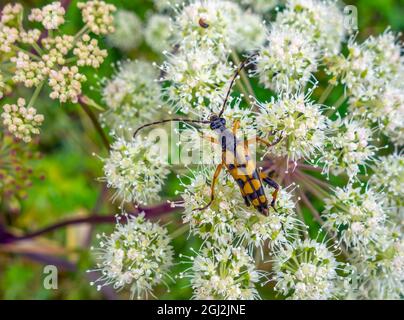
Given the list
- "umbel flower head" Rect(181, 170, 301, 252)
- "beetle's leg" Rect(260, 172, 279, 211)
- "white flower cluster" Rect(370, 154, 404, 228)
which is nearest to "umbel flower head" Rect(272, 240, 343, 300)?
"umbel flower head" Rect(181, 170, 301, 252)

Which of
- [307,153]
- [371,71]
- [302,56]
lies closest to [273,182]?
[307,153]

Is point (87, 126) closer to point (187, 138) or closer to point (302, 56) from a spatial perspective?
point (187, 138)

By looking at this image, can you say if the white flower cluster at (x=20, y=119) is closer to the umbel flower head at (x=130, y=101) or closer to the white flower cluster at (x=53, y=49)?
the white flower cluster at (x=53, y=49)

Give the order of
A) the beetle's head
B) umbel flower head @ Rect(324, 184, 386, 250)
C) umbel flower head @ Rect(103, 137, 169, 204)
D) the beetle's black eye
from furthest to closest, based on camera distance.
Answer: the beetle's black eye
umbel flower head @ Rect(103, 137, 169, 204)
umbel flower head @ Rect(324, 184, 386, 250)
the beetle's head

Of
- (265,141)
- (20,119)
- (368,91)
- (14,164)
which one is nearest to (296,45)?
(368,91)

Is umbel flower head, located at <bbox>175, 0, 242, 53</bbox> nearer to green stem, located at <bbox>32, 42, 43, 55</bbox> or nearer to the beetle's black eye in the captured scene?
the beetle's black eye

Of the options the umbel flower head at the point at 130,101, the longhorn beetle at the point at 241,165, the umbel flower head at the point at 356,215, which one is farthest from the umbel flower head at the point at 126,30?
the umbel flower head at the point at 356,215

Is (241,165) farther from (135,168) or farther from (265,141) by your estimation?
(135,168)

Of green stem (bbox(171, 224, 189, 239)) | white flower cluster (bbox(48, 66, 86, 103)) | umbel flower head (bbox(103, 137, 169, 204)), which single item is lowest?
green stem (bbox(171, 224, 189, 239))
